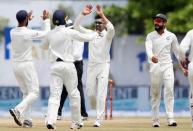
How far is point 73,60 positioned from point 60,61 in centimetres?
36

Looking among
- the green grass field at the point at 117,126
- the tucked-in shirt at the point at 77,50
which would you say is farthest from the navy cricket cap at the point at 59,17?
the tucked-in shirt at the point at 77,50

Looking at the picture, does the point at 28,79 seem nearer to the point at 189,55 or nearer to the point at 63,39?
the point at 63,39

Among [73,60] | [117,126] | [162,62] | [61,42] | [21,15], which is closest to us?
[61,42]

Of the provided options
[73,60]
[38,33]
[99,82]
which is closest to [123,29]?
[99,82]

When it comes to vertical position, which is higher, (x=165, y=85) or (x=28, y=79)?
(x=28, y=79)

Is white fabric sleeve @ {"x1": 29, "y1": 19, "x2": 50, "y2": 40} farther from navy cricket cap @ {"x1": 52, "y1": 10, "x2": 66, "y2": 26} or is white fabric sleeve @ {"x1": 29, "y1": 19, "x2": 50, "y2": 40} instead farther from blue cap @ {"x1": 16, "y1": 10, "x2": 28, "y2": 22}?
navy cricket cap @ {"x1": 52, "y1": 10, "x2": 66, "y2": 26}

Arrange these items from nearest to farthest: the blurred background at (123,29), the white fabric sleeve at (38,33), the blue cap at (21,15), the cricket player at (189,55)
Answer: the cricket player at (189,55)
the white fabric sleeve at (38,33)
the blue cap at (21,15)
the blurred background at (123,29)

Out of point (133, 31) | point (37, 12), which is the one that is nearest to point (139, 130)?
point (37, 12)

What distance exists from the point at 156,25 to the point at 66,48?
9.36 feet

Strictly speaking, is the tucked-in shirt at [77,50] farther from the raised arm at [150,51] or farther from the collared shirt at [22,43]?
the collared shirt at [22,43]

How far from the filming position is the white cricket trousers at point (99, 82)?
2006cm

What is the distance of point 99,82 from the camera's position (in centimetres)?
2012

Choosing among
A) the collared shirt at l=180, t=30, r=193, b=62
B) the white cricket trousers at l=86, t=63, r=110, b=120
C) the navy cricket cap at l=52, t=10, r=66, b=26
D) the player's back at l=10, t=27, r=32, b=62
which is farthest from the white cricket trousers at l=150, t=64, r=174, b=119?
the navy cricket cap at l=52, t=10, r=66, b=26

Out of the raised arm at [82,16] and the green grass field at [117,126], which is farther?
the green grass field at [117,126]
